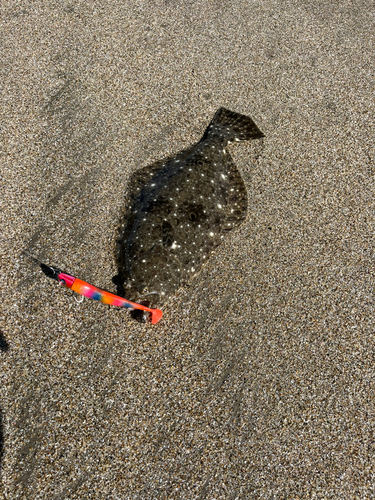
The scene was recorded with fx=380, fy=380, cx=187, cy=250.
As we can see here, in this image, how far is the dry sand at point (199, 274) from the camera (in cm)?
272

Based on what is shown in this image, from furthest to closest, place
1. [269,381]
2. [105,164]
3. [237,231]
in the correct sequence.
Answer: [105,164]
[237,231]
[269,381]

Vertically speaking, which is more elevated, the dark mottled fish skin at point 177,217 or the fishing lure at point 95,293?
the dark mottled fish skin at point 177,217

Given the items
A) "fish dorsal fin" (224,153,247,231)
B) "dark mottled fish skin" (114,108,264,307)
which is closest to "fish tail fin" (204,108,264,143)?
"dark mottled fish skin" (114,108,264,307)

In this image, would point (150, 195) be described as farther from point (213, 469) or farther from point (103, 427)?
point (213, 469)

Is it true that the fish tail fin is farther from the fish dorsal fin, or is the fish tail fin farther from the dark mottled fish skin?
the fish dorsal fin

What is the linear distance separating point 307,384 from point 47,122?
12.2 feet

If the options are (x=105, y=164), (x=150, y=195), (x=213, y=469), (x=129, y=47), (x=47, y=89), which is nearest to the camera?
(x=213, y=469)

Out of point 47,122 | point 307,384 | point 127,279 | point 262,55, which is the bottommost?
point 307,384

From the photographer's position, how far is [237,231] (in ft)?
12.2

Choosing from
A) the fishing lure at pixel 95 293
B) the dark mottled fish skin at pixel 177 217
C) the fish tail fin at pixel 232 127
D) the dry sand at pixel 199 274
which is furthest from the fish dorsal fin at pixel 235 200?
the fishing lure at pixel 95 293

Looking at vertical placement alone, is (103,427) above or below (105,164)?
below

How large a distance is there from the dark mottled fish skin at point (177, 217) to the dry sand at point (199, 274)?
0.19m

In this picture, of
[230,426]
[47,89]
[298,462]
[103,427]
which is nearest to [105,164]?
[47,89]

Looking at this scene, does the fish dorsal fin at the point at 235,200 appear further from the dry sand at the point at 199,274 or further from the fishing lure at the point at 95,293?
the fishing lure at the point at 95,293
